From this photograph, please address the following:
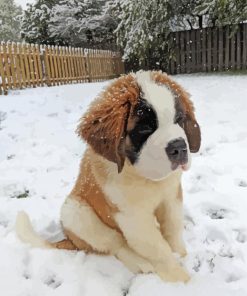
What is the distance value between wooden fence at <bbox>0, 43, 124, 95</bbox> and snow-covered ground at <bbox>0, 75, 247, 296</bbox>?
3.24 metres

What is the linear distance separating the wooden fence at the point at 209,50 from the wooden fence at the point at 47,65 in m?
3.28

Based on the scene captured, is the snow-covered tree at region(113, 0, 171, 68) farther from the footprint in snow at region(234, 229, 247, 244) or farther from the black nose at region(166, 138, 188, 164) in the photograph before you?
the black nose at region(166, 138, 188, 164)

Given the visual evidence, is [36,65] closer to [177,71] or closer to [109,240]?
[177,71]

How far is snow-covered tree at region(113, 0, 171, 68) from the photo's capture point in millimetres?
13820

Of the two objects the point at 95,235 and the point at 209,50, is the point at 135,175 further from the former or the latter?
the point at 209,50

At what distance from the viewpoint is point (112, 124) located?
2.04 m

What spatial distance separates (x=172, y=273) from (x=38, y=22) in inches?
859

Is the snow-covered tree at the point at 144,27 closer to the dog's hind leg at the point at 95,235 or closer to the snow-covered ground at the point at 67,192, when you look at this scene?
the snow-covered ground at the point at 67,192

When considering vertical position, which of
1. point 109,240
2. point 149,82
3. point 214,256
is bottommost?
point 214,256

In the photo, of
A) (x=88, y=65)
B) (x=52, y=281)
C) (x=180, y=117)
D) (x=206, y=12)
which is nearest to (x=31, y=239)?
(x=52, y=281)

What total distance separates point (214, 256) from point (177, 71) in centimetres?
1371

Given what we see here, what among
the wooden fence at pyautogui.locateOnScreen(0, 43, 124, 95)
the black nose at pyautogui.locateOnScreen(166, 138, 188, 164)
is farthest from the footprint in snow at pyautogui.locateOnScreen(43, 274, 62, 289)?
the wooden fence at pyautogui.locateOnScreen(0, 43, 124, 95)

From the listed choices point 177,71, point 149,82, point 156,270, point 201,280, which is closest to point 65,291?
point 156,270

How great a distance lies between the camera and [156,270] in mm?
2424
